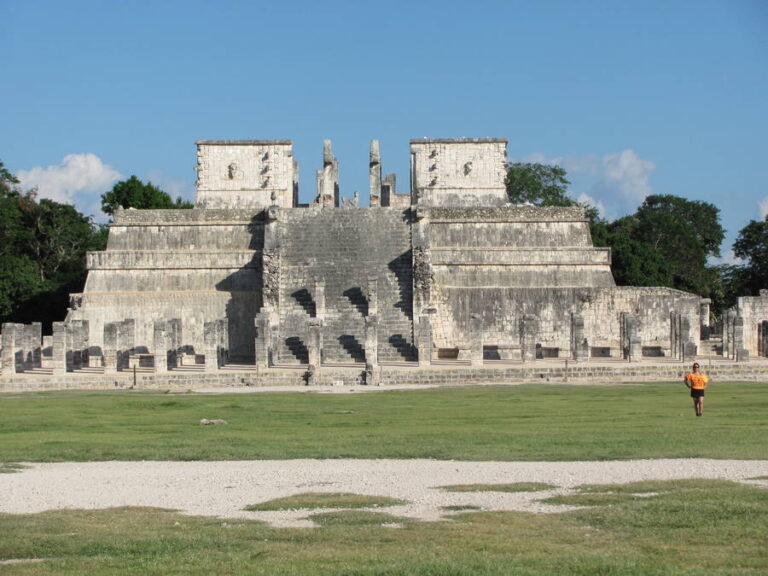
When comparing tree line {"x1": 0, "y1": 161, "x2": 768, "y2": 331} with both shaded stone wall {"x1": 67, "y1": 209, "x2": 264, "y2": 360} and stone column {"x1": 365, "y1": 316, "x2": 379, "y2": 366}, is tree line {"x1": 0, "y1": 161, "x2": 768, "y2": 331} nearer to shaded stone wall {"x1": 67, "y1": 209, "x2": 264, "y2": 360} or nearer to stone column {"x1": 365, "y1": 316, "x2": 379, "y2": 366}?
shaded stone wall {"x1": 67, "y1": 209, "x2": 264, "y2": 360}

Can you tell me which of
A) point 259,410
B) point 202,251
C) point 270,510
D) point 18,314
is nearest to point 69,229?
point 18,314

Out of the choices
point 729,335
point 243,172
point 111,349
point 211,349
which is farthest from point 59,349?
point 729,335

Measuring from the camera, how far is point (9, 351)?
44.6 m

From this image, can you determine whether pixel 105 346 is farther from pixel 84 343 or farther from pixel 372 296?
pixel 372 296

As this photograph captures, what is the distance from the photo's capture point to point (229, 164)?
6203cm

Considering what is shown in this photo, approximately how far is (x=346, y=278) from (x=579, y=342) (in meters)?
11.0

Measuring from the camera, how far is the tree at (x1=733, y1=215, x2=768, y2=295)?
7894 cm

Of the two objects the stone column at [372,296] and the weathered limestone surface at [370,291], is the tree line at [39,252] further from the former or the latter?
the stone column at [372,296]

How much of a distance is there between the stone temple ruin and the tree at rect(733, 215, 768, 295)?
25.0 meters

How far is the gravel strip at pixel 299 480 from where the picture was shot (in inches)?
633

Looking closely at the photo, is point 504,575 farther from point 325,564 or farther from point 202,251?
point 202,251

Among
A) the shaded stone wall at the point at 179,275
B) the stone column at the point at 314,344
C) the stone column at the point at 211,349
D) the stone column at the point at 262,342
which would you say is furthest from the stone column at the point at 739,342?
the shaded stone wall at the point at 179,275

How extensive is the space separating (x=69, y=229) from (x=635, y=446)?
189ft

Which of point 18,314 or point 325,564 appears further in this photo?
point 18,314
